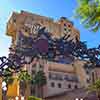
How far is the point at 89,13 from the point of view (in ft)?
38.0

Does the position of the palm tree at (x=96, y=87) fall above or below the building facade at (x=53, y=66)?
below

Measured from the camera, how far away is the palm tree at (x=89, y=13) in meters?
11.4

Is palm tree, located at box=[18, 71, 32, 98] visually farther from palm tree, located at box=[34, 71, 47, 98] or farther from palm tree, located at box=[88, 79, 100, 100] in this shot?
palm tree, located at box=[88, 79, 100, 100]

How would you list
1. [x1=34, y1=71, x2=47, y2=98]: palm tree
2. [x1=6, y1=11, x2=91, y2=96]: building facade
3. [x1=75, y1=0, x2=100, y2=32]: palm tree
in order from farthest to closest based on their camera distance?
[x1=6, y1=11, x2=91, y2=96]: building facade → [x1=34, y1=71, x2=47, y2=98]: palm tree → [x1=75, y1=0, x2=100, y2=32]: palm tree

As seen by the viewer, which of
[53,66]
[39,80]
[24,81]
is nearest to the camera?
[24,81]

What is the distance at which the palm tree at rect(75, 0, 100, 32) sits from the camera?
1141 cm

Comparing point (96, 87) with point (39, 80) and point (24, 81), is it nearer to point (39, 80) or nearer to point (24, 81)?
point (24, 81)

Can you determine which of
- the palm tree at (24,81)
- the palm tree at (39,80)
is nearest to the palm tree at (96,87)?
the palm tree at (24,81)

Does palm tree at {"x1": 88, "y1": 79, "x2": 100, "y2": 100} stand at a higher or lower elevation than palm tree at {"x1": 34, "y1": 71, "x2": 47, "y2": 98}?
lower

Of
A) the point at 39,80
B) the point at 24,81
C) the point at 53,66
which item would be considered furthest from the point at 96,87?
the point at 53,66

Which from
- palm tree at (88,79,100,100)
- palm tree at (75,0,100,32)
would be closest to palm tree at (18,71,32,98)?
palm tree at (88,79,100,100)

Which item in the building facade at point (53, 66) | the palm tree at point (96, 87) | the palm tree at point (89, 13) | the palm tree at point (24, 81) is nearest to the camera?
the palm tree at point (89, 13)

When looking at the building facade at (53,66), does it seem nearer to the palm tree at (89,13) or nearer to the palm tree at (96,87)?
the palm tree at (96,87)

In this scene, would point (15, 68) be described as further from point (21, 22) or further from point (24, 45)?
point (21, 22)
